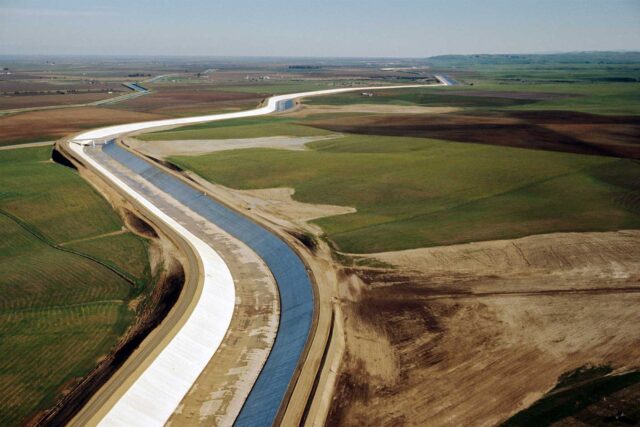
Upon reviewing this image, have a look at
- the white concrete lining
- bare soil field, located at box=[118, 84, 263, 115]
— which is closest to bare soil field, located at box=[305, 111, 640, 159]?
bare soil field, located at box=[118, 84, 263, 115]

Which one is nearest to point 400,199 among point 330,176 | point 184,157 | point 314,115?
point 330,176

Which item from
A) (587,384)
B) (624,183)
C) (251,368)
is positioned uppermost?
(624,183)

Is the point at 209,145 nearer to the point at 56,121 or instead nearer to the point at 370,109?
the point at 56,121

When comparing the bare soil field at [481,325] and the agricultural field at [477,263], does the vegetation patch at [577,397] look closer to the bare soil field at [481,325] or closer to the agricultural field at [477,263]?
the agricultural field at [477,263]

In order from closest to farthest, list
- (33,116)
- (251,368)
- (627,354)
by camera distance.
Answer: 1. (627,354)
2. (251,368)
3. (33,116)

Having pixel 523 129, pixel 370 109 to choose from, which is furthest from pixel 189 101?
pixel 523 129

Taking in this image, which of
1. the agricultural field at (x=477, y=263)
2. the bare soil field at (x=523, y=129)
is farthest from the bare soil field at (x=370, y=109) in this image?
the agricultural field at (x=477, y=263)

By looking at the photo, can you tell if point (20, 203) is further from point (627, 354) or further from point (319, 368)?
point (627, 354)
